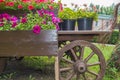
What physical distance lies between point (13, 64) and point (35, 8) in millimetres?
2245

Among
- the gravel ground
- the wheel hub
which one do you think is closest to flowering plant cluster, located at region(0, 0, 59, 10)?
the wheel hub

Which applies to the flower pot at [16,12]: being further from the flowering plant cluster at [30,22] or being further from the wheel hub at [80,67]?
the wheel hub at [80,67]

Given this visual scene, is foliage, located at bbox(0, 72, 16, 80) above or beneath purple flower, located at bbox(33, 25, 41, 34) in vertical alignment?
beneath

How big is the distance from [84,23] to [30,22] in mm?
1035

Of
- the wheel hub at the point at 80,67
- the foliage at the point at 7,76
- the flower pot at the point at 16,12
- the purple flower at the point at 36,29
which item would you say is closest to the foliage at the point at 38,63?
the foliage at the point at 7,76

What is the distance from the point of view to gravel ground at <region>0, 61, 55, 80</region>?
17.3 ft

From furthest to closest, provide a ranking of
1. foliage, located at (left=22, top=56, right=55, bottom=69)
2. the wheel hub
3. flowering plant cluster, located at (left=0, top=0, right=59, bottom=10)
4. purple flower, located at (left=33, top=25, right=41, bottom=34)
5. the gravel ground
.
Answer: foliage, located at (left=22, top=56, right=55, bottom=69) < the gravel ground < the wheel hub < flowering plant cluster, located at (left=0, top=0, right=59, bottom=10) < purple flower, located at (left=33, top=25, right=41, bottom=34)

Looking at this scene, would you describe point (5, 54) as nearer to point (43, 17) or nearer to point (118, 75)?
point (43, 17)

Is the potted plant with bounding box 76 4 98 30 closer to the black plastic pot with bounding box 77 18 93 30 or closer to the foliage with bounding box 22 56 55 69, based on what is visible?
the black plastic pot with bounding box 77 18 93 30

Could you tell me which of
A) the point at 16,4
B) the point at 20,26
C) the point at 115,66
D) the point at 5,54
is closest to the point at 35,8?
the point at 16,4

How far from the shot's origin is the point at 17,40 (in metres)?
4.11

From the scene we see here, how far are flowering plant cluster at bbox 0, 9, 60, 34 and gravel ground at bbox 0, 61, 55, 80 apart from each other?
1.31 m

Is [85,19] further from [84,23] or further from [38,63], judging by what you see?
[38,63]

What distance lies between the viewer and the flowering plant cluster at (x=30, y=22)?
411 cm
